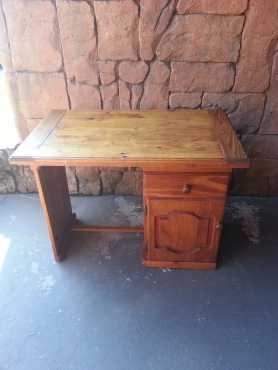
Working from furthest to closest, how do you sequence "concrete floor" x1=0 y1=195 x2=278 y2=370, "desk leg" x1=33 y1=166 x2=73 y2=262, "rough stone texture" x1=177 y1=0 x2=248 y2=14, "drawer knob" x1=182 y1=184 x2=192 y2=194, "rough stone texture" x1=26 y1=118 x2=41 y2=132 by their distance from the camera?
"rough stone texture" x1=26 y1=118 x2=41 y2=132
"rough stone texture" x1=177 y1=0 x2=248 y2=14
"desk leg" x1=33 y1=166 x2=73 y2=262
"drawer knob" x1=182 y1=184 x2=192 y2=194
"concrete floor" x1=0 y1=195 x2=278 y2=370

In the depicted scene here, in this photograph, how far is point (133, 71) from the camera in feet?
6.52

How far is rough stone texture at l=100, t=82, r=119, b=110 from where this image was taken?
2.05 m

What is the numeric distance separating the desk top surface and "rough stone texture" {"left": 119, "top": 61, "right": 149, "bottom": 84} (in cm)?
27

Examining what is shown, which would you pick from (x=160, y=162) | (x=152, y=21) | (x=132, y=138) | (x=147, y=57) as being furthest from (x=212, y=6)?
(x=160, y=162)

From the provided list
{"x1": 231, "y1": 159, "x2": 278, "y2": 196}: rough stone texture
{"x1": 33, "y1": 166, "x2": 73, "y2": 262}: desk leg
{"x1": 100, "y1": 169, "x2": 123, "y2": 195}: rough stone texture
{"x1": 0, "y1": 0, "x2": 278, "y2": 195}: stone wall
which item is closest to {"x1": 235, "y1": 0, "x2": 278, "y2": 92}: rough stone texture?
{"x1": 0, "y1": 0, "x2": 278, "y2": 195}: stone wall

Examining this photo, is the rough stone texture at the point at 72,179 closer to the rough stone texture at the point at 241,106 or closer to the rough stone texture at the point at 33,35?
the rough stone texture at the point at 33,35

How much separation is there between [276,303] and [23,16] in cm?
222

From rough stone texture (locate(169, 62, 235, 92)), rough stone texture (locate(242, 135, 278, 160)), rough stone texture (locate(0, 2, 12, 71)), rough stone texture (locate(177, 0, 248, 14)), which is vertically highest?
rough stone texture (locate(177, 0, 248, 14))

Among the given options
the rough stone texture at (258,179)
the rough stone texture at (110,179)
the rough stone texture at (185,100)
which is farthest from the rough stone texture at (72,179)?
the rough stone texture at (258,179)

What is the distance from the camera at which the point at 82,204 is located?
2387 millimetres

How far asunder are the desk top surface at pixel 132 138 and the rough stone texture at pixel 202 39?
1.18ft

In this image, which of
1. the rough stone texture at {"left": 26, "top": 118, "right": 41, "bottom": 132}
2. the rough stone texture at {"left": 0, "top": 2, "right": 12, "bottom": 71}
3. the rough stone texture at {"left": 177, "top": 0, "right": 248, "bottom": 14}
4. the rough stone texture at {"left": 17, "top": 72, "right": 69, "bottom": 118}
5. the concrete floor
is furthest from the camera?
the rough stone texture at {"left": 26, "top": 118, "right": 41, "bottom": 132}

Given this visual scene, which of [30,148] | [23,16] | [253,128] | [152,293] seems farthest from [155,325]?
[23,16]

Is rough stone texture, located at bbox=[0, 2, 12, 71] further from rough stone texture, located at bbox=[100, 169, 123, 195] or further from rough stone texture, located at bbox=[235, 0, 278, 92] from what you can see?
rough stone texture, located at bbox=[235, 0, 278, 92]
